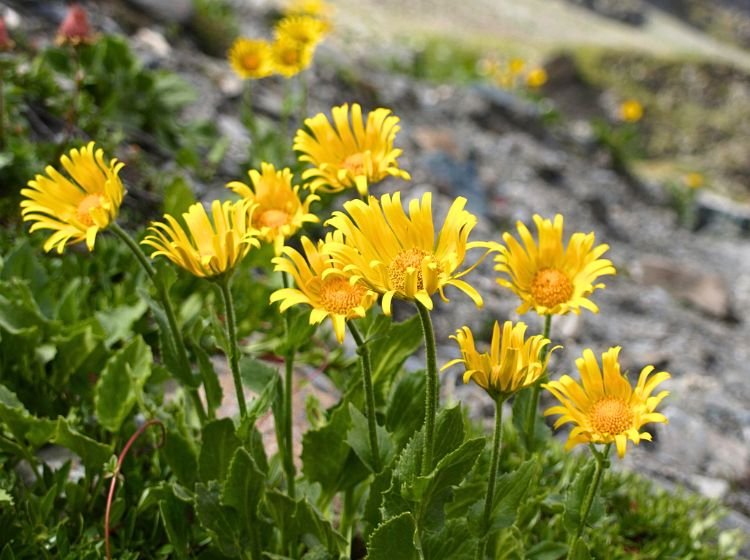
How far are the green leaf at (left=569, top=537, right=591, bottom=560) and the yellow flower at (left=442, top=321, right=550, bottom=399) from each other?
43 centimetres

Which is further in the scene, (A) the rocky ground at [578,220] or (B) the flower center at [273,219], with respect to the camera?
(A) the rocky ground at [578,220]

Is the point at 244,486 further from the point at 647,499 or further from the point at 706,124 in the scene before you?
the point at 706,124

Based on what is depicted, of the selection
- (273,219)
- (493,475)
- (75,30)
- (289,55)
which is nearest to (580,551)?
(493,475)

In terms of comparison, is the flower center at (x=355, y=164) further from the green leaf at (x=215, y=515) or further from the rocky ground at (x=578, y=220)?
the rocky ground at (x=578, y=220)

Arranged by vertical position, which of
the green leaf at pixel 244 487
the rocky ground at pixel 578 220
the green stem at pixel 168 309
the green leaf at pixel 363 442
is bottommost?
the rocky ground at pixel 578 220

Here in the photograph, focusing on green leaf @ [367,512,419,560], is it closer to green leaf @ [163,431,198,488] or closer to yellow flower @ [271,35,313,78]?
green leaf @ [163,431,198,488]

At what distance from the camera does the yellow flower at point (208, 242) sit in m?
1.91

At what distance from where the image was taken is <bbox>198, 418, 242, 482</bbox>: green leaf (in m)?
2.17

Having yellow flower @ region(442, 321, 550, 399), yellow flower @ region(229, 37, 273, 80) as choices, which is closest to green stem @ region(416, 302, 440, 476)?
yellow flower @ region(442, 321, 550, 399)

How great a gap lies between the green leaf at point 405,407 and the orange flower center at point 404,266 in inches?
29.1

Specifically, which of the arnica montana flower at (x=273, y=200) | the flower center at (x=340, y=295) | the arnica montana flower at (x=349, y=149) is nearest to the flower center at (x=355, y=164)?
the arnica montana flower at (x=349, y=149)

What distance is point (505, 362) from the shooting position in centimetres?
178

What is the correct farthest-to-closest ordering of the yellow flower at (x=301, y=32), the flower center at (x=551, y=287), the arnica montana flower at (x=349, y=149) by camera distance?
the yellow flower at (x=301, y=32)
the arnica montana flower at (x=349, y=149)
the flower center at (x=551, y=287)

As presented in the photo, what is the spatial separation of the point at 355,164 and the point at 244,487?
953 millimetres
